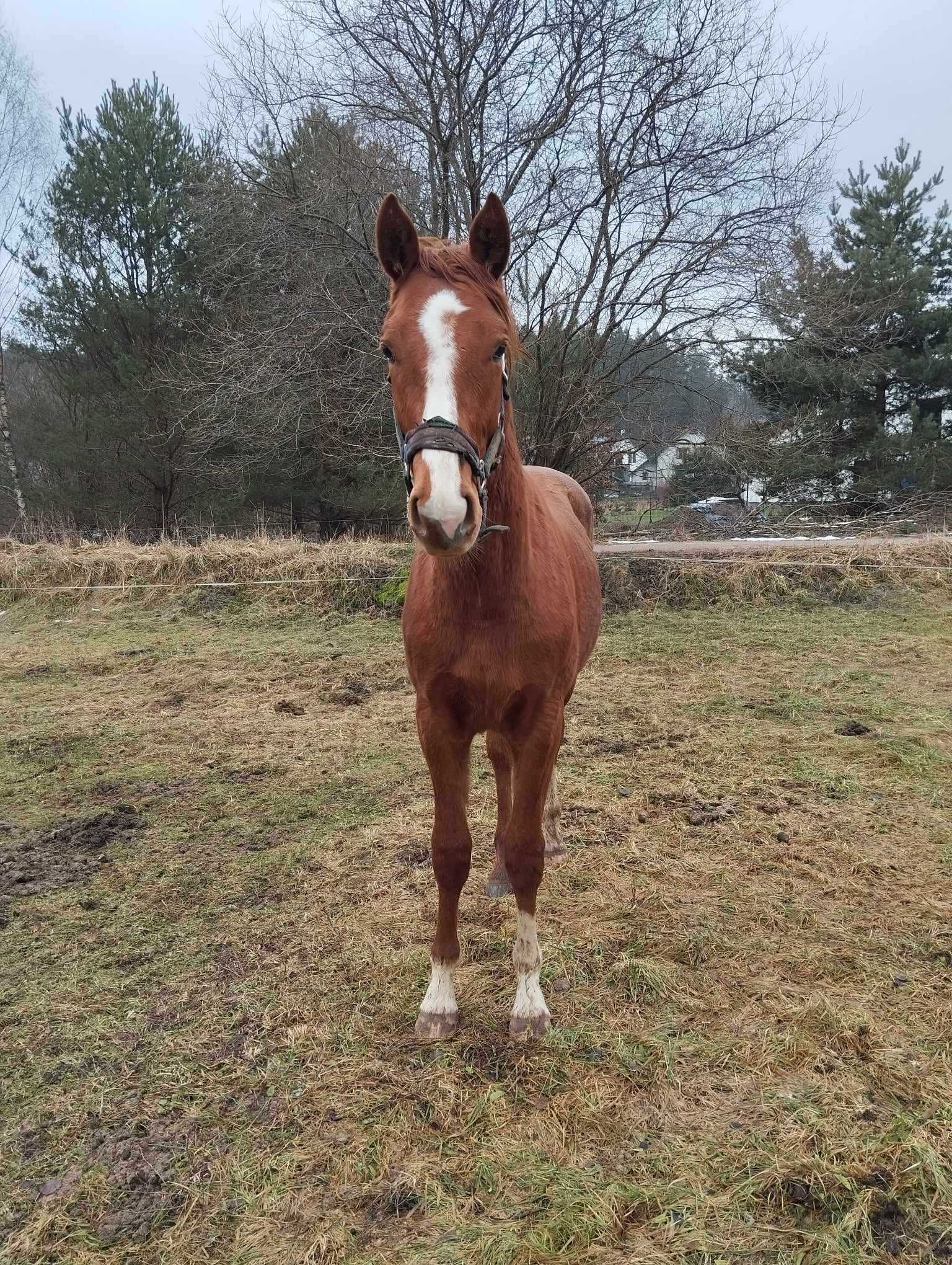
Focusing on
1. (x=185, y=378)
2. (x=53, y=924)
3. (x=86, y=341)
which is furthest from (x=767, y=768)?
(x=86, y=341)

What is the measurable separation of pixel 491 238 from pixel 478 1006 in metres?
2.31

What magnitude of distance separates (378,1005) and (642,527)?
12470mm

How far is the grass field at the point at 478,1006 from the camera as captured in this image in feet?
5.25

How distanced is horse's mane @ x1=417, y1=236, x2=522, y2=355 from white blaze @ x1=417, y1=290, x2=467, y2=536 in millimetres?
90

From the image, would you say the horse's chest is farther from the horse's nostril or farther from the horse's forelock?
the horse's forelock

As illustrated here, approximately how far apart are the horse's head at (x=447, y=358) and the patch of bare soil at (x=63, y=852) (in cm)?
258

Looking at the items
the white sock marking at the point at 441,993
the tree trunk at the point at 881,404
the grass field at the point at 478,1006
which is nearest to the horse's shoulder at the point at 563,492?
the grass field at the point at 478,1006

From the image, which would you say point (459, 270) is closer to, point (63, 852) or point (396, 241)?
point (396, 241)

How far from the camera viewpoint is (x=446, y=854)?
225 centimetres

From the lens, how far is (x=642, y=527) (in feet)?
45.4

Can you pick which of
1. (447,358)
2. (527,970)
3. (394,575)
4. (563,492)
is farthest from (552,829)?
(394,575)

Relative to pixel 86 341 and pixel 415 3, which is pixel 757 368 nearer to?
pixel 415 3

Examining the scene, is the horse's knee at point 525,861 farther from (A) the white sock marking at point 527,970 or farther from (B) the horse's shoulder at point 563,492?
A: (B) the horse's shoulder at point 563,492

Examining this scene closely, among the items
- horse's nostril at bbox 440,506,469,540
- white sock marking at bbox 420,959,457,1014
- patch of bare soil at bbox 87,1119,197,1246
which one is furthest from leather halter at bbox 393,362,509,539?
patch of bare soil at bbox 87,1119,197,1246
